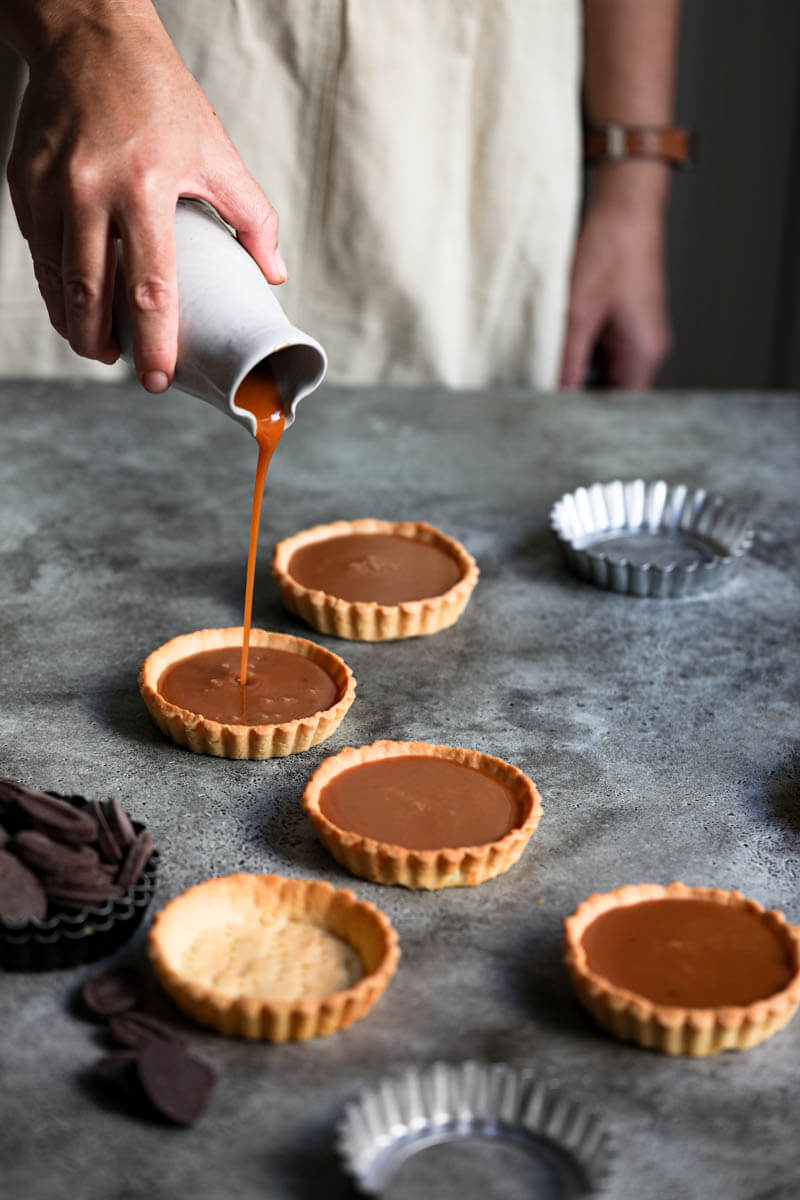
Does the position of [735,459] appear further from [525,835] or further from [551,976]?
[551,976]

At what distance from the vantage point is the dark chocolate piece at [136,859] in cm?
188

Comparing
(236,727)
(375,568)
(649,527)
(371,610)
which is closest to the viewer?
(236,727)

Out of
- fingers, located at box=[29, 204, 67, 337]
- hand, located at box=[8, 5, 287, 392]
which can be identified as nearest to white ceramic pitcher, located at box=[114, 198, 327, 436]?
hand, located at box=[8, 5, 287, 392]

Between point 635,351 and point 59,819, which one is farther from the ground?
point 635,351

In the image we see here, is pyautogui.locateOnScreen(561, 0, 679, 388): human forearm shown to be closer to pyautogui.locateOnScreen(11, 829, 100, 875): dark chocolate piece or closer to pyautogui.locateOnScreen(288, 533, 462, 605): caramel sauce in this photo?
pyautogui.locateOnScreen(288, 533, 462, 605): caramel sauce

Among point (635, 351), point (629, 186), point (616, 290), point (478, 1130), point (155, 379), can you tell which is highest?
point (629, 186)

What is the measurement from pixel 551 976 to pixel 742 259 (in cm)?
543

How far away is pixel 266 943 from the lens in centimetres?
188

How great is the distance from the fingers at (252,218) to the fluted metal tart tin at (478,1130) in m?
1.39

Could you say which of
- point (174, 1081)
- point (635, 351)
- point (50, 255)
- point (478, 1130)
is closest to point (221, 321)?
point (50, 255)

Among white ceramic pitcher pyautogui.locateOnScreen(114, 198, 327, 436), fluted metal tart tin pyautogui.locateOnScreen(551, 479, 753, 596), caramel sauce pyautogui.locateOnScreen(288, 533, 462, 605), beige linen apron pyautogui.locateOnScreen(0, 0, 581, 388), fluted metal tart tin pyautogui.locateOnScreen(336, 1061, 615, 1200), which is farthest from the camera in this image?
beige linen apron pyautogui.locateOnScreen(0, 0, 581, 388)

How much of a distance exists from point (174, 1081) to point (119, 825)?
44 centimetres

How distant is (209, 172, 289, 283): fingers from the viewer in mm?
2287

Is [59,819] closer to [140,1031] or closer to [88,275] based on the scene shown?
[140,1031]
